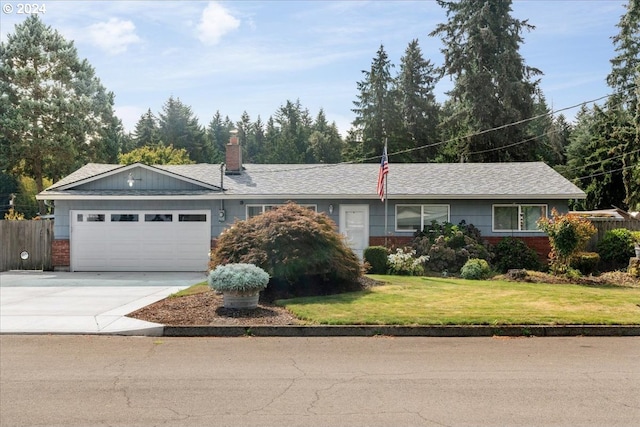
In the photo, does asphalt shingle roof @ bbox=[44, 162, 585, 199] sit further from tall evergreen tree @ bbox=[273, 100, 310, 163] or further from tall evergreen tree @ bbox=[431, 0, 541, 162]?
tall evergreen tree @ bbox=[273, 100, 310, 163]

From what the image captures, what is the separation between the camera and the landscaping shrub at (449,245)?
732 inches

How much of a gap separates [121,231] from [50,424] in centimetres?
1653

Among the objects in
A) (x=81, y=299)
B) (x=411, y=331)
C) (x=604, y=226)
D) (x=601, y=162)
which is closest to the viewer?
(x=411, y=331)

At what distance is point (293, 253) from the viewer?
13.1 metres

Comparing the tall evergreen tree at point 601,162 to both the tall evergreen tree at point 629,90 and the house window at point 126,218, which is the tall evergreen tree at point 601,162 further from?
the house window at point 126,218

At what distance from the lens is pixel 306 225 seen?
1348cm

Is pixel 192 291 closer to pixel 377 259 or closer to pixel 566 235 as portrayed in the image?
pixel 377 259

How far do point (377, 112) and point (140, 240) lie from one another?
1310 inches

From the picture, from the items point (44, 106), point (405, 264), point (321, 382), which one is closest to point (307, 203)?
point (405, 264)

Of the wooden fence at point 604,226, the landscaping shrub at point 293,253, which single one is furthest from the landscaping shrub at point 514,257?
the landscaping shrub at point 293,253

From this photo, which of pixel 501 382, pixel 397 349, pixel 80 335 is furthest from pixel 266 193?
pixel 501 382

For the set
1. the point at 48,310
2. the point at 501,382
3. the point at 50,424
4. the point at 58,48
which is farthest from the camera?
the point at 58,48

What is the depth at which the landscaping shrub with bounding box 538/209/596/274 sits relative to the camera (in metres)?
17.1

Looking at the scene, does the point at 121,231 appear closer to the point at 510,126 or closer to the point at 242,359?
the point at 242,359
